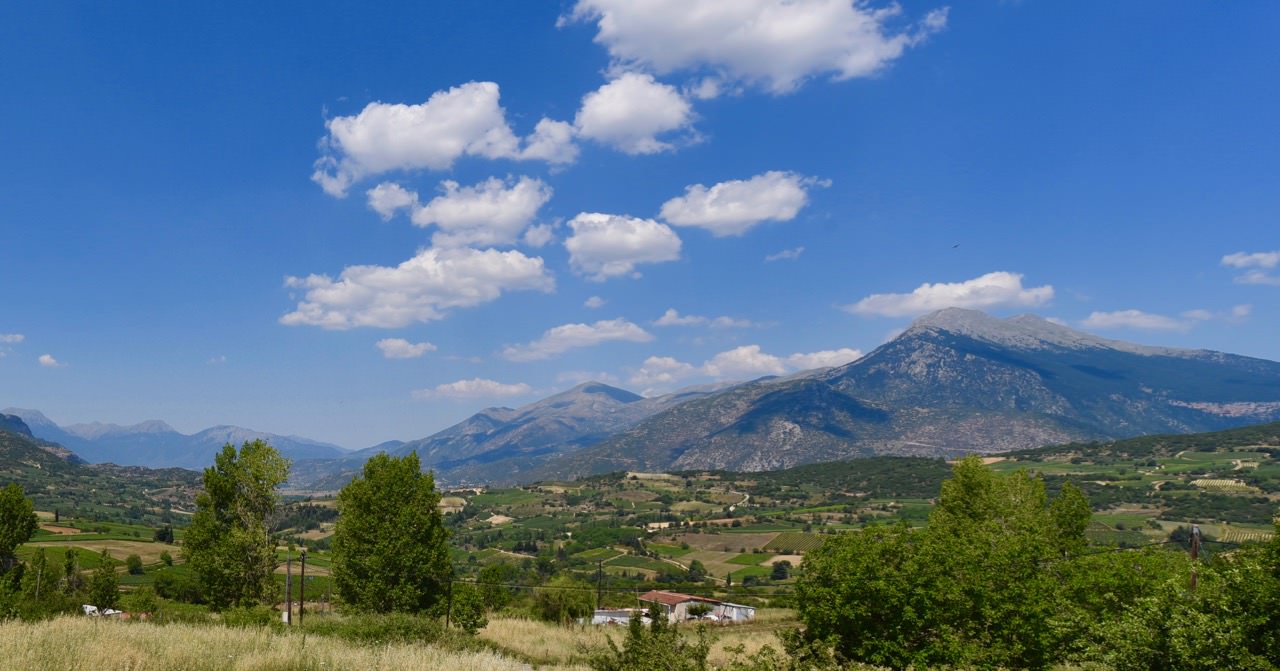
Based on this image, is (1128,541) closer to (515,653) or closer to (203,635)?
(515,653)

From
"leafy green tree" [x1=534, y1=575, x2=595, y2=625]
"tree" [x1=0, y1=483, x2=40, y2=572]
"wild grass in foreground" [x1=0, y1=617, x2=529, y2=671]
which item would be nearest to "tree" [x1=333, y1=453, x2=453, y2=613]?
"wild grass in foreground" [x1=0, y1=617, x2=529, y2=671]

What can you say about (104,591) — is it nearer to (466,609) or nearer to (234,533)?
(234,533)

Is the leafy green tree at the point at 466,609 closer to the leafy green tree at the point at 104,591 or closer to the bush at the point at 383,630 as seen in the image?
the bush at the point at 383,630

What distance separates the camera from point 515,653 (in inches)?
955

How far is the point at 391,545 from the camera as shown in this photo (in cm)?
3170

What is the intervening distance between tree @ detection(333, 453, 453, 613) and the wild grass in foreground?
19.3 metres

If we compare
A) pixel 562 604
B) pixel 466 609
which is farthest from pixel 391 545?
pixel 562 604

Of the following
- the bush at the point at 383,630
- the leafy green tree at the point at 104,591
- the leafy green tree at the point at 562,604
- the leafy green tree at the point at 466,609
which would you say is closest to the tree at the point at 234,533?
the leafy green tree at the point at 466,609

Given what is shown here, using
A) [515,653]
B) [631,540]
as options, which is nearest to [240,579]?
[515,653]

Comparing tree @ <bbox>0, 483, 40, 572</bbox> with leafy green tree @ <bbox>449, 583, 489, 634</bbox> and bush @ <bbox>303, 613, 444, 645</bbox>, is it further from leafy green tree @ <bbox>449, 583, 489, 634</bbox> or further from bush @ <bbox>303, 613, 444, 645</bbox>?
bush @ <bbox>303, 613, 444, 645</bbox>

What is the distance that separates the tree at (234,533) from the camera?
3353 cm

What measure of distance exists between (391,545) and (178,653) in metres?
22.4

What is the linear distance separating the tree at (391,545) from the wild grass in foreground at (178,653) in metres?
19.3

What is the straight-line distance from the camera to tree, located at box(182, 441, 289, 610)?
33531 mm
